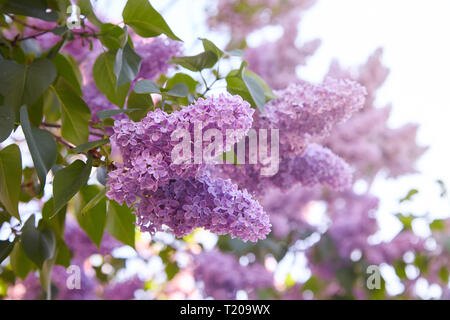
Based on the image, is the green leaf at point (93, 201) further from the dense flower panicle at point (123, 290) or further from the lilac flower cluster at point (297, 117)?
the dense flower panicle at point (123, 290)

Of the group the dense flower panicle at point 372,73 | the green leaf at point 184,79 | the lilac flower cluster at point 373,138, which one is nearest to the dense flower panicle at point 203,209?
the green leaf at point 184,79

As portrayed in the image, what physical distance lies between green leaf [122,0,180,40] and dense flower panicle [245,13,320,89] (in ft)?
2.92

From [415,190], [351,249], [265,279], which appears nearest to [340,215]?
[351,249]

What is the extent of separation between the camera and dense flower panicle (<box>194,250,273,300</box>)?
120 centimetres

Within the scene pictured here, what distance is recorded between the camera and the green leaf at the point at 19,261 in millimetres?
758

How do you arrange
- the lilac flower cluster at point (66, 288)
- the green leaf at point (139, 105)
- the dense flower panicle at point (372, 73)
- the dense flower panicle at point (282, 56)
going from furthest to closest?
the dense flower panicle at point (372, 73), the dense flower panicle at point (282, 56), the lilac flower cluster at point (66, 288), the green leaf at point (139, 105)

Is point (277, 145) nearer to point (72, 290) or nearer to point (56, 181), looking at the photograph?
point (56, 181)

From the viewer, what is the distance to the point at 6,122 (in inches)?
20.2

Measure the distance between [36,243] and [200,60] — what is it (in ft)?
1.14

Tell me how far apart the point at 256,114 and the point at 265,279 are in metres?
0.75

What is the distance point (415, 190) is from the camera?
135 centimetres

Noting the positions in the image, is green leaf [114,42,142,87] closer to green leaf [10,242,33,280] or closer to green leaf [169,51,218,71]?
green leaf [169,51,218,71]

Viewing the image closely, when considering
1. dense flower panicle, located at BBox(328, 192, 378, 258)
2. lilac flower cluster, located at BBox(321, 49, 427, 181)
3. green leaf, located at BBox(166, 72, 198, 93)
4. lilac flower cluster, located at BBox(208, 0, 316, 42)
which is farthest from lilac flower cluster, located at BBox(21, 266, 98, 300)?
lilac flower cluster, located at BBox(208, 0, 316, 42)

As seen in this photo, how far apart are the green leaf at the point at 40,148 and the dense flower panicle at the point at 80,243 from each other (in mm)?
579
